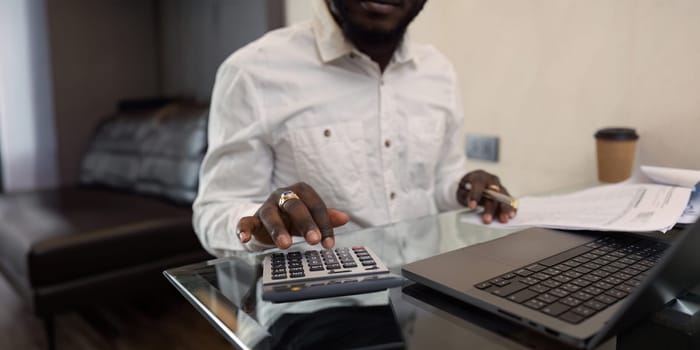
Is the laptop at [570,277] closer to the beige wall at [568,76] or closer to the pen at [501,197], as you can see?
the pen at [501,197]

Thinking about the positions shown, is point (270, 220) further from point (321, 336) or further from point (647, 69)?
point (647, 69)

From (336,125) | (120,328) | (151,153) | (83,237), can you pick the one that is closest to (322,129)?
(336,125)

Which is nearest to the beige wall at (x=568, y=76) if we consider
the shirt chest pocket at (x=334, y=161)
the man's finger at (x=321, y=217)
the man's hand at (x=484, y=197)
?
the man's hand at (x=484, y=197)

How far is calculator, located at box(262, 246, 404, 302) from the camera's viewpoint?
1.78 feet

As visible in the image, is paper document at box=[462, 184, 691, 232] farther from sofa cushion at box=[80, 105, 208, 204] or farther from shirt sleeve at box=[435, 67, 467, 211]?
sofa cushion at box=[80, 105, 208, 204]

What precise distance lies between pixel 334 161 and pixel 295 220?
0.43 meters

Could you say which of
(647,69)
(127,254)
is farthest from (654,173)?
(127,254)

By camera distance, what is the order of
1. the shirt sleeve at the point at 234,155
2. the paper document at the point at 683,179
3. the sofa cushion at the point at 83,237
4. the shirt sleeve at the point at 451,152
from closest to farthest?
the paper document at the point at 683,179 → the shirt sleeve at the point at 234,155 → the shirt sleeve at the point at 451,152 → the sofa cushion at the point at 83,237

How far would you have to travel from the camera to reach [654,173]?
917mm

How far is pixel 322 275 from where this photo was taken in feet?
1.86

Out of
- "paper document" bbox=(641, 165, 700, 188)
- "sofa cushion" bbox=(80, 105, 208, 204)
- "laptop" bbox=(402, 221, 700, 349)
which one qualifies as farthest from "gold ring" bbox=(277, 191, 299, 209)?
"sofa cushion" bbox=(80, 105, 208, 204)

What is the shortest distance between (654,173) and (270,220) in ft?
2.22

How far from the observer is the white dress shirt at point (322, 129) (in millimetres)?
978

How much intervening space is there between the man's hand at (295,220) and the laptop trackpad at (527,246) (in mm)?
184
